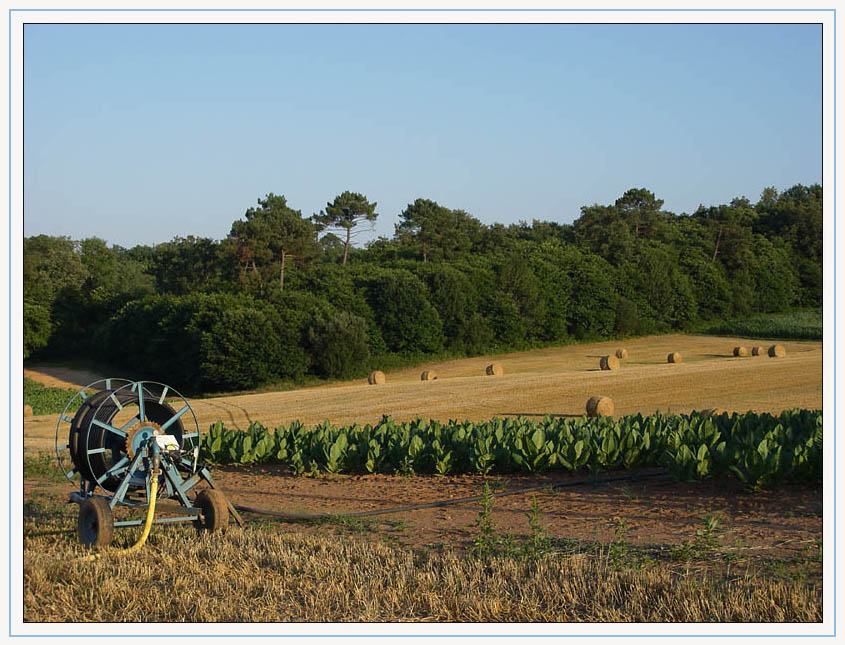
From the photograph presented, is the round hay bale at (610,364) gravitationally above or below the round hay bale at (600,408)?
above

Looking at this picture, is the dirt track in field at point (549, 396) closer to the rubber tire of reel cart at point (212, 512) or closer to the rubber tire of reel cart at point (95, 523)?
the rubber tire of reel cart at point (95, 523)

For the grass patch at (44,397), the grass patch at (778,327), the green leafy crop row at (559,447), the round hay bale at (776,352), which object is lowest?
the grass patch at (44,397)

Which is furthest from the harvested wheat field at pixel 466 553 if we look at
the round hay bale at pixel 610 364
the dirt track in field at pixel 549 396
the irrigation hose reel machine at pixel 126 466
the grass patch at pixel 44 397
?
the round hay bale at pixel 610 364

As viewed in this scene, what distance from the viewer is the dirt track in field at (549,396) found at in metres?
21.6

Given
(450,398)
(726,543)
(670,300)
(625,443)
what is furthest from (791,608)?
(670,300)

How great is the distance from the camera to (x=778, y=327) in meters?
43.4

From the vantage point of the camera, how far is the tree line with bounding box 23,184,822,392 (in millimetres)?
39656

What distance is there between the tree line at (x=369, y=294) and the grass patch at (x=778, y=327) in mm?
962

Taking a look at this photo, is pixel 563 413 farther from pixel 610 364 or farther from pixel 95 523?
pixel 95 523

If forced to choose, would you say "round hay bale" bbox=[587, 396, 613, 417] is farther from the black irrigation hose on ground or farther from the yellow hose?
the yellow hose

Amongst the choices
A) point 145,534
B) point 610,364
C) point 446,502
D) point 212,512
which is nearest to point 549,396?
point 610,364

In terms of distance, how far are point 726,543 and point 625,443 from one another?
3124 millimetres

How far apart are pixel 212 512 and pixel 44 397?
99.6ft
